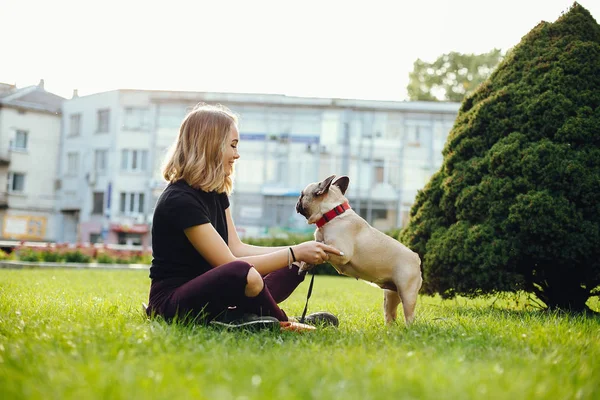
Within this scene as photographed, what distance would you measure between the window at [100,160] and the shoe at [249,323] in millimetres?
38189

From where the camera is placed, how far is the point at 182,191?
4398 mm

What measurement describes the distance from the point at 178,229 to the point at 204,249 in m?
0.24

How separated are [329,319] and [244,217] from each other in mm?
31880

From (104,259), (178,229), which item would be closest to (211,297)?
(178,229)

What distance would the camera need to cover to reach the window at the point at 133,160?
38.8m

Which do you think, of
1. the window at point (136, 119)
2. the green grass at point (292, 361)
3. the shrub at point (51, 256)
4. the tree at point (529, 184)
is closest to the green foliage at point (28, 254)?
the shrub at point (51, 256)

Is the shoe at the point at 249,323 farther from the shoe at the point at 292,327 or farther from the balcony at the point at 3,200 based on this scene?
the balcony at the point at 3,200

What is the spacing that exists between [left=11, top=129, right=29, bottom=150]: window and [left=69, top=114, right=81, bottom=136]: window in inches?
113

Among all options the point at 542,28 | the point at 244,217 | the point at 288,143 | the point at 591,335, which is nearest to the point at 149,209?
the point at 244,217

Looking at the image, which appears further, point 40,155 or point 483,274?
point 40,155

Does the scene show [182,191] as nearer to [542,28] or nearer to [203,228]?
[203,228]

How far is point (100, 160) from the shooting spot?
4081cm

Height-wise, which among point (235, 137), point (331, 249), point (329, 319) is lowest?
point (329, 319)

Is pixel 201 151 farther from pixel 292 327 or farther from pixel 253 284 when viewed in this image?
pixel 292 327
